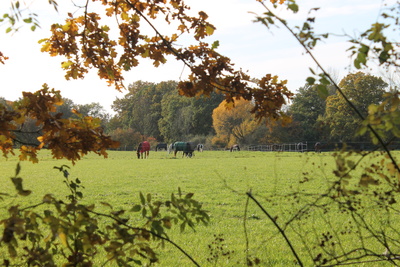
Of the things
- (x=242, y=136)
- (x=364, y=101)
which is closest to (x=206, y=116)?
(x=242, y=136)

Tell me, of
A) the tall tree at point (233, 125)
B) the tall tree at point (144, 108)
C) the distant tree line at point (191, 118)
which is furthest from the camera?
the tall tree at point (144, 108)

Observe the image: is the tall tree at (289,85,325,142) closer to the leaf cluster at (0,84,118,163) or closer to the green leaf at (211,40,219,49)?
the green leaf at (211,40,219,49)

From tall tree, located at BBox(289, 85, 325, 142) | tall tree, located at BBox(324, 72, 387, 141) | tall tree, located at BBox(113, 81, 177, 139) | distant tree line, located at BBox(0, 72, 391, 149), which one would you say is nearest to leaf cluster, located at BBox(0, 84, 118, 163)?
tall tree, located at BBox(324, 72, 387, 141)

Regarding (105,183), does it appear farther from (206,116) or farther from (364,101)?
(206,116)

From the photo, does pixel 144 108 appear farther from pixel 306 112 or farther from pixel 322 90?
pixel 322 90

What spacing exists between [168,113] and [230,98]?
76.3 metres

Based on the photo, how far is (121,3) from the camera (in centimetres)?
376

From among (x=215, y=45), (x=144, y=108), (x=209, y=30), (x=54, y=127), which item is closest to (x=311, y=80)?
(x=215, y=45)

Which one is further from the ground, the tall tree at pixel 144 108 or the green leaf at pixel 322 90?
the tall tree at pixel 144 108

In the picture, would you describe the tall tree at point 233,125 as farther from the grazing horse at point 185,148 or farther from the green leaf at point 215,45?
the green leaf at point 215,45

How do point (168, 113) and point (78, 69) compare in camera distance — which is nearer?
point (78, 69)

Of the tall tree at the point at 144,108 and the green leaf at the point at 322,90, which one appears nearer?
the green leaf at the point at 322,90

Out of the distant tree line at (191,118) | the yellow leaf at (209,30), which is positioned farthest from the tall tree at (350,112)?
the distant tree line at (191,118)

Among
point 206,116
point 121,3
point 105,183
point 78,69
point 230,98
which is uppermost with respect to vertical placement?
point 206,116
